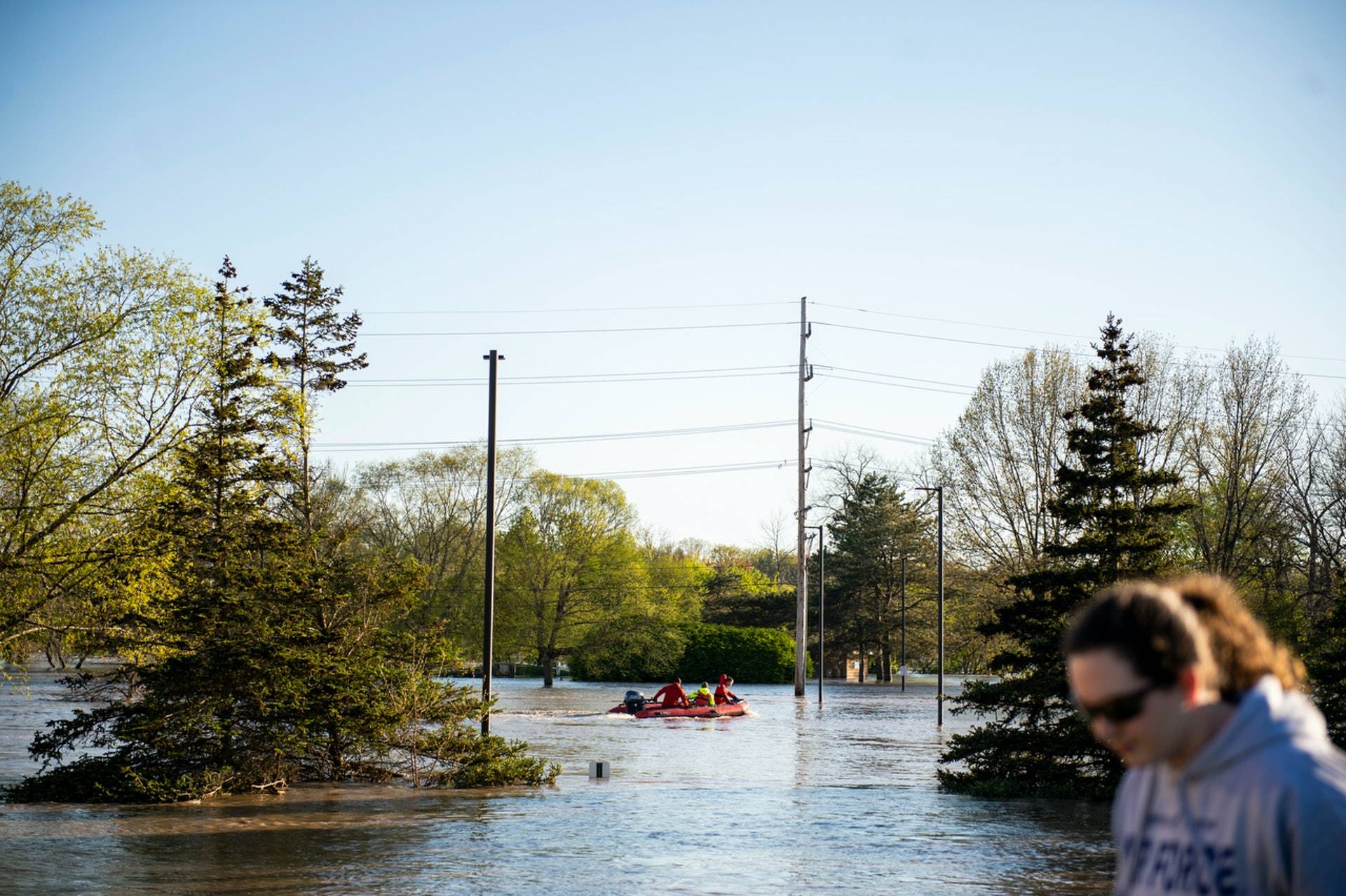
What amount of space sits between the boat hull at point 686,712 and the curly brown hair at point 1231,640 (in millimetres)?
41669

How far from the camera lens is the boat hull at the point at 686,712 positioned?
43.2 metres

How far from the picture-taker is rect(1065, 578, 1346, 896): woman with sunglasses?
2117 mm

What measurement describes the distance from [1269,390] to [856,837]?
34.2m

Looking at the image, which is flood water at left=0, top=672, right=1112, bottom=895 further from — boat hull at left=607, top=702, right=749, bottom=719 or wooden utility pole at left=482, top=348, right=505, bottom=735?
boat hull at left=607, top=702, right=749, bottom=719

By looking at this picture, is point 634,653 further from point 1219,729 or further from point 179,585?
point 1219,729

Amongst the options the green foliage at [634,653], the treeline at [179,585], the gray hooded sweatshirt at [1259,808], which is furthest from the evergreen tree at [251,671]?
the green foliage at [634,653]

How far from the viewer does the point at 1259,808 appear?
217 centimetres

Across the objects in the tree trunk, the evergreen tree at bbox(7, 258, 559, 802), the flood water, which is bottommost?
the tree trunk

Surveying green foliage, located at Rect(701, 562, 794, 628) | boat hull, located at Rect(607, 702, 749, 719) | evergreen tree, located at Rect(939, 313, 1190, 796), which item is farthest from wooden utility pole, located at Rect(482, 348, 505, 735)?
green foliage, located at Rect(701, 562, 794, 628)

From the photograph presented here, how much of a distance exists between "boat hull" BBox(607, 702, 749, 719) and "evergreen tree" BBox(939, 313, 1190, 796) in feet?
68.9

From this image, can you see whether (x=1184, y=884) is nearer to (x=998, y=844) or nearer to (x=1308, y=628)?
(x=998, y=844)

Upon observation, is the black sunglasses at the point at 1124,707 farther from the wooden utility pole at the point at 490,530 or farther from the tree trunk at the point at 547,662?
the tree trunk at the point at 547,662

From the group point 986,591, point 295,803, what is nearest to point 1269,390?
point 986,591

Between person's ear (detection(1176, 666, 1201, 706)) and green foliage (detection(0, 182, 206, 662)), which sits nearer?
person's ear (detection(1176, 666, 1201, 706))
